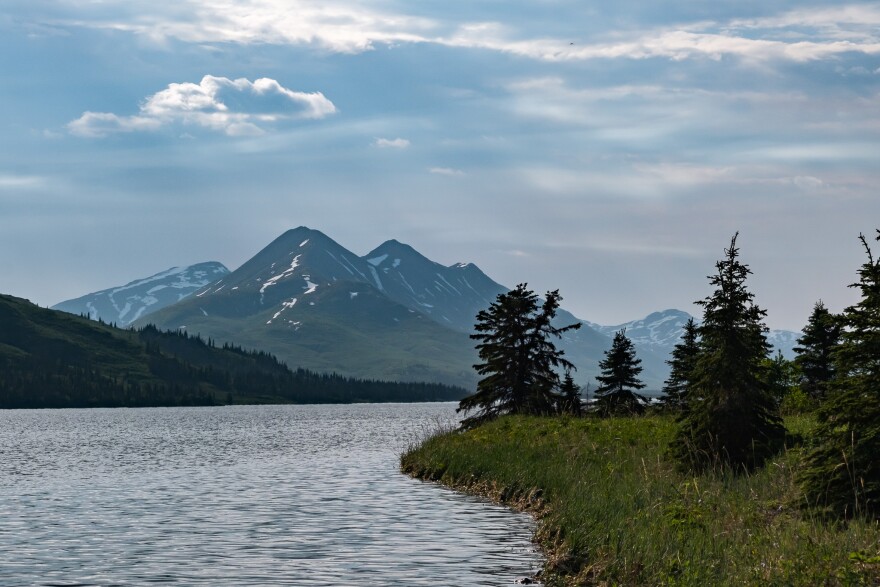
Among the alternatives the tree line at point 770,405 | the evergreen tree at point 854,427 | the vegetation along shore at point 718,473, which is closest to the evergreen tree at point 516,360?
the vegetation along shore at point 718,473

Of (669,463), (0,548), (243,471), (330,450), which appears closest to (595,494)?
(669,463)

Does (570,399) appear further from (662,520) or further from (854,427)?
(854,427)

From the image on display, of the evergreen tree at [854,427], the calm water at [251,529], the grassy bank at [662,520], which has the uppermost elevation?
the evergreen tree at [854,427]

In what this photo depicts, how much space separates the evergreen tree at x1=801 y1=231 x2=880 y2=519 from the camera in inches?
782

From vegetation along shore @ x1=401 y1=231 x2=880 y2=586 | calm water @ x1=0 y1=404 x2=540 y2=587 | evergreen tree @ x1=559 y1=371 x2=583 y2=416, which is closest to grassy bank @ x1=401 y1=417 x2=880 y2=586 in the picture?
vegetation along shore @ x1=401 y1=231 x2=880 y2=586

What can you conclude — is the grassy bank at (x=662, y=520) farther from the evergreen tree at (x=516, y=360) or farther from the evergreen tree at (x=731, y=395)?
the evergreen tree at (x=516, y=360)

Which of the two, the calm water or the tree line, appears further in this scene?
the calm water

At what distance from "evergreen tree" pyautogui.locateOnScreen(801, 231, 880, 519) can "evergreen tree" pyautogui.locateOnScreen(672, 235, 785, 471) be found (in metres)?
7.98

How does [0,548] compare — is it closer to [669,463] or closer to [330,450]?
[669,463]

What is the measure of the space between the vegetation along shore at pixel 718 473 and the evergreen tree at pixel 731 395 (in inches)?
1.8

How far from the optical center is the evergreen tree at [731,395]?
2947 cm

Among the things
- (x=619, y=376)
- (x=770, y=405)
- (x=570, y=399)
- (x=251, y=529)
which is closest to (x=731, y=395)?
(x=770, y=405)

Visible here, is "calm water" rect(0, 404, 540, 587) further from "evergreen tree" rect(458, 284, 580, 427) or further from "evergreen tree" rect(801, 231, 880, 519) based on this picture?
"evergreen tree" rect(458, 284, 580, 427)

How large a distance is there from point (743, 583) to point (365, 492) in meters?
30.2
